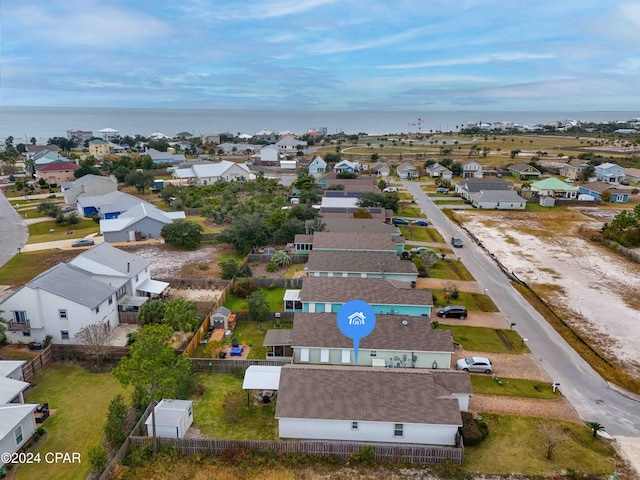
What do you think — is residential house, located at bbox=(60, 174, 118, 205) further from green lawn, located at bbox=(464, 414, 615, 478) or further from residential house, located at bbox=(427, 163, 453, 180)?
green lawn, located at bbox=(464, 414, 615, 478)

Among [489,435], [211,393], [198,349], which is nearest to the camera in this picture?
[489,435]

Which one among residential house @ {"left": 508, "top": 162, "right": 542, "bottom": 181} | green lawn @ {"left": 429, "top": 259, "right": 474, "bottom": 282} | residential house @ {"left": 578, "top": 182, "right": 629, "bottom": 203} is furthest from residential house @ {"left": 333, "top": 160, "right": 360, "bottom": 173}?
green lawn @ {"left": 429, "top": 259, "right": 474, "bottom": 282}

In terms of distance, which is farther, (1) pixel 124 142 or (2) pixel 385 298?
(1) pixel 124 142

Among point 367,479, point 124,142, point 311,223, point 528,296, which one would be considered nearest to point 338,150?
point 124,142

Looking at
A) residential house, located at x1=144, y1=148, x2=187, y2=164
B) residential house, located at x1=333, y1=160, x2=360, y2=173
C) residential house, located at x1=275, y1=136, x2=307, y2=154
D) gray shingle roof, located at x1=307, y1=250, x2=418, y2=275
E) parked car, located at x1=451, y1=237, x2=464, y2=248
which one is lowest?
parked car, located at x1=451, y1=237, x2=464, y2=248

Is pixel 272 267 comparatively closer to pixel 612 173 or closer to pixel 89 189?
pixel 89 189

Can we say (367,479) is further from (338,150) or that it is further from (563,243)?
(338,150)

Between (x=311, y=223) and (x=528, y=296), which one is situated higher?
(x=311, y=223)
